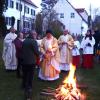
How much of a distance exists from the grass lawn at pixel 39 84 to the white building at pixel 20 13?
47.9 m

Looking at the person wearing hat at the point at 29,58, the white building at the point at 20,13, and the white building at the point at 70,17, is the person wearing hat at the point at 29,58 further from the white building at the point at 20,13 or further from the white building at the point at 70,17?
the white building at the point at 70,17

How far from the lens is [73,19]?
93.2 meters

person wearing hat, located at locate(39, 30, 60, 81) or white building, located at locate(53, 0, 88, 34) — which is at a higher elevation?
white building, located at locate(53, 0, 88, 34)

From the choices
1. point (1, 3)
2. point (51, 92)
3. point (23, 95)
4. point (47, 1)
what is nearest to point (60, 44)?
point (23, 95)

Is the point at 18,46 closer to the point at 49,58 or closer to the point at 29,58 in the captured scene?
the point at 49,58

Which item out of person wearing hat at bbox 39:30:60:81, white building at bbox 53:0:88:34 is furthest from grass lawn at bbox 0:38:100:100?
white building at bbox 53:0:88:34

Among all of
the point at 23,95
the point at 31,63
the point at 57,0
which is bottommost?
the point at 23,95

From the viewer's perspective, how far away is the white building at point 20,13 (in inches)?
2764

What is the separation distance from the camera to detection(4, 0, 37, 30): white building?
70.2m

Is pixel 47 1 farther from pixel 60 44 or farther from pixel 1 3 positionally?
pixel 60 44

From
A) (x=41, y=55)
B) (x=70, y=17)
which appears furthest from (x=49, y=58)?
(x=70, y=17)

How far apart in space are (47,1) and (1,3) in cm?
3892

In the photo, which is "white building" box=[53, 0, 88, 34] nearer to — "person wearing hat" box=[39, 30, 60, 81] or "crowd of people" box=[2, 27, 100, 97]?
"crowd of people" box=[2, 27, 100, 97]

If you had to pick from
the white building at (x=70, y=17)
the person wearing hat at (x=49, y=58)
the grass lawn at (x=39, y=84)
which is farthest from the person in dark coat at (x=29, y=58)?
the white building at (x=70, y=17)
